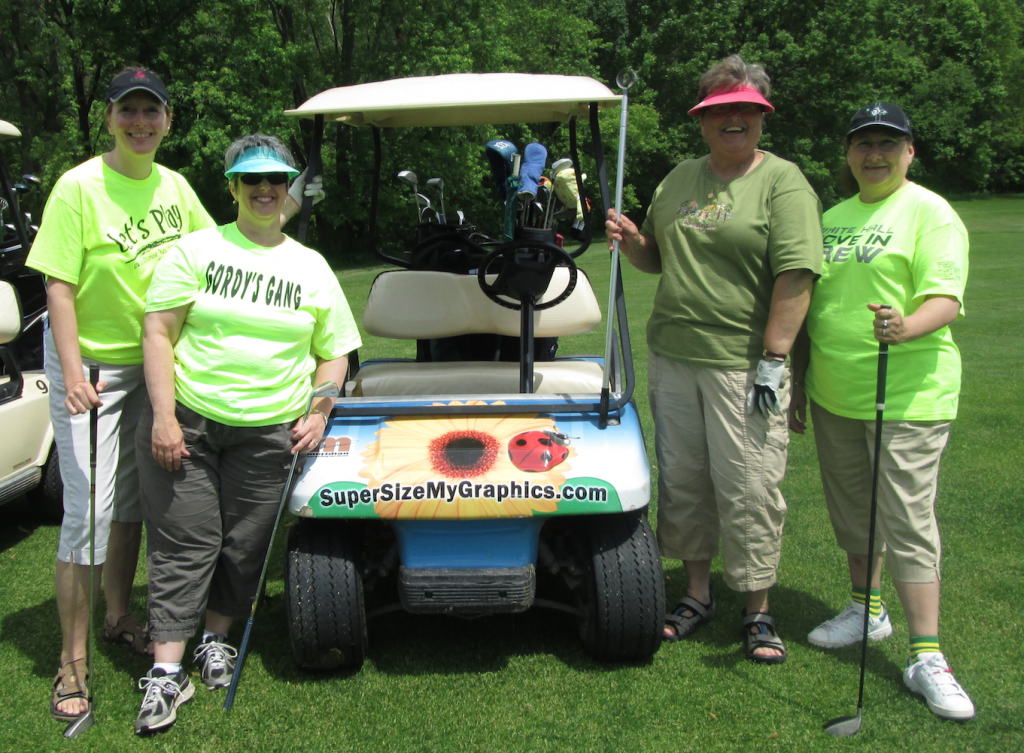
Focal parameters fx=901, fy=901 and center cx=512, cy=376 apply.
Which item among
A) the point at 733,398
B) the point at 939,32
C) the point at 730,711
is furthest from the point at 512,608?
the point at 939,32

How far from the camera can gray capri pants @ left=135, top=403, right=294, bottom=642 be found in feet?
8.50

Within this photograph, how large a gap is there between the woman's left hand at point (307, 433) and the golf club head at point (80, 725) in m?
0.93

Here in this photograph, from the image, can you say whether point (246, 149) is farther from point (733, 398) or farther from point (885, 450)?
point (885, 450)

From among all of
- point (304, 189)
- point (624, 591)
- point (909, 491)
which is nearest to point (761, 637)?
point (624, 591)

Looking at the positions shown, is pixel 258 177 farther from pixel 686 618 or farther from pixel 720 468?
pixel 686 618

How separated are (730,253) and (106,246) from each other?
1881 mm

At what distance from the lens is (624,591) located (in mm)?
2744

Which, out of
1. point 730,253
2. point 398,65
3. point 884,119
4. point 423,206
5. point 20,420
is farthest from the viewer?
point 398,65

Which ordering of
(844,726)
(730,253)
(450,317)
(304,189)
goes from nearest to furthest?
(844,726), (730,253), (304,189), (450,317)

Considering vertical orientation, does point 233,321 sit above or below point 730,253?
below

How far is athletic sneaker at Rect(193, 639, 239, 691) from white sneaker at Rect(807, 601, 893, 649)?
1.90m

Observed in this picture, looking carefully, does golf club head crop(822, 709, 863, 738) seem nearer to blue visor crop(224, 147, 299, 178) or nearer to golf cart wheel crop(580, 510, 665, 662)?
golf cart wheel crop(580, 510, 665, 662)

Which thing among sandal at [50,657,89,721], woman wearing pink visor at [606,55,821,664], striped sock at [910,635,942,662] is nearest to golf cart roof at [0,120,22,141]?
sandal at [50,657,89,721]

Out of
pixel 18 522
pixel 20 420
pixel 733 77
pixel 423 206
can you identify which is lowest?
pixel 18 522
